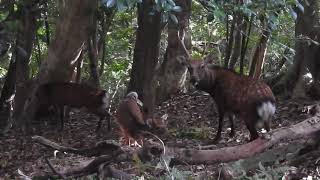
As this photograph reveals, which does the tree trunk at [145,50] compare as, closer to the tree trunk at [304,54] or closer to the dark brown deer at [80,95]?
the dark brown deer at [80,95]

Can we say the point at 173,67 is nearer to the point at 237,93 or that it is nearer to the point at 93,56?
the point at 93,56

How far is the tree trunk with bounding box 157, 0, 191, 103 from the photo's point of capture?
32.0ft

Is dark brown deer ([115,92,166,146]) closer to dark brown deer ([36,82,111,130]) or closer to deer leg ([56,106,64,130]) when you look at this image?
dark brown deer ([36,82,111,130])

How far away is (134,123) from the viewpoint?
266 inches

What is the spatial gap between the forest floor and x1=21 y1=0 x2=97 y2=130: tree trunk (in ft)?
2.71

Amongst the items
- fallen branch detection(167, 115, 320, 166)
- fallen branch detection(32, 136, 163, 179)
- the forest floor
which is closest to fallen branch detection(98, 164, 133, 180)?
fallen branch detection(32, 136, 163, 179)

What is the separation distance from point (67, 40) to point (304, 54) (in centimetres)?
354

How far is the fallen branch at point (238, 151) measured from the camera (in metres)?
4.13

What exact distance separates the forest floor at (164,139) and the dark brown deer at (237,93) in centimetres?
42

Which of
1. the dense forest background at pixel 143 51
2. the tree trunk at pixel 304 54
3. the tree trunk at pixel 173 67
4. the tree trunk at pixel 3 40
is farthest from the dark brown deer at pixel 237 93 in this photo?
the tree trunk at pixel 173 67

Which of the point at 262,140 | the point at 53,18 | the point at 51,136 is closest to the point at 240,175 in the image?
the point at 262,140

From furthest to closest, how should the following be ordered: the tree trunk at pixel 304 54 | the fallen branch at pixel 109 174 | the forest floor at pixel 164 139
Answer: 1. the tree trunk at pixel 304 54
2. the forest floor at pixel 164 139
3. the fallen branch at pixel 109 174

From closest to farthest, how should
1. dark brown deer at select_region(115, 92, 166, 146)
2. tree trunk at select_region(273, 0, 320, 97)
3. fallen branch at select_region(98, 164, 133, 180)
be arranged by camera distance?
fallen branch at select_region(98, 164, 133, 180)
dark brown deer at select_region(115, 92, 166, 146)
tree trunk at select_region(273, 0, 320, 97)

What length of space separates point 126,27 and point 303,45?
182 inches
